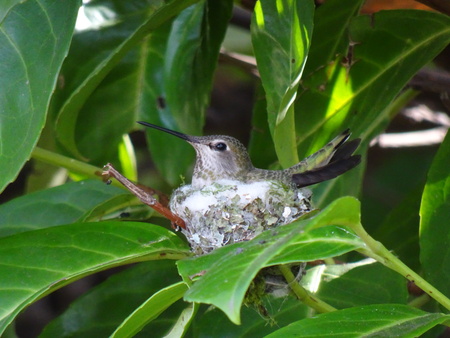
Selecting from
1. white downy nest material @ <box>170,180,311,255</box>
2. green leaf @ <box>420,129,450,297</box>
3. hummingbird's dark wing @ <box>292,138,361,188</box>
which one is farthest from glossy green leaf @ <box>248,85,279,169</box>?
green leaf @ <box>420,129,450,297</box>

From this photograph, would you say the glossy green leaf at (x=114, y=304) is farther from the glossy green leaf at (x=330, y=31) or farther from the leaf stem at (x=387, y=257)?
the leaf stem at (x=387, y=257)

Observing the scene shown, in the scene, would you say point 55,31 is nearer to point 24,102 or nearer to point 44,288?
point 24,102

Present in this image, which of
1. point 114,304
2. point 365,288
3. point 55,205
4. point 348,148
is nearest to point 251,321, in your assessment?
point 365,288

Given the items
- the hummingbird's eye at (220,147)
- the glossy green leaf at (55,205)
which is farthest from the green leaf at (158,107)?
the glossy green leaf at (55,205)

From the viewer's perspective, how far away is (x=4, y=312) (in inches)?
69.2

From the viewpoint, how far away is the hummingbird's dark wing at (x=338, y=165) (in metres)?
2.42

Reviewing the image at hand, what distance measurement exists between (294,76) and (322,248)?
1.79ft

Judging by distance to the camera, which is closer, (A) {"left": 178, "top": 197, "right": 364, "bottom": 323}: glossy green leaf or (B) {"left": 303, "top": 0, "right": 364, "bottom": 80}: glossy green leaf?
(A) {"left": 178, "top": 197, "right": 364, "bottom": 323}: glossy green leaf

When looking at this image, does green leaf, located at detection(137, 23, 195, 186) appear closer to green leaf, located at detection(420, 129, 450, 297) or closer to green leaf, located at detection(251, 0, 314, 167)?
green leaf, located at detection(251, 0, 314, 167)

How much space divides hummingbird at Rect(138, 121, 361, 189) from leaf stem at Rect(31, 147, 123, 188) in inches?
15.2

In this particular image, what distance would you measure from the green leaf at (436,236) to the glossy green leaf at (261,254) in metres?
0.61

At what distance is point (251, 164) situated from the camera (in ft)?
10.4

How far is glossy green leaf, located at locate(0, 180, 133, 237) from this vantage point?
95.9 inches

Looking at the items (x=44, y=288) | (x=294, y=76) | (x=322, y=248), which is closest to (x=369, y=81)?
(x=294, y=76)
